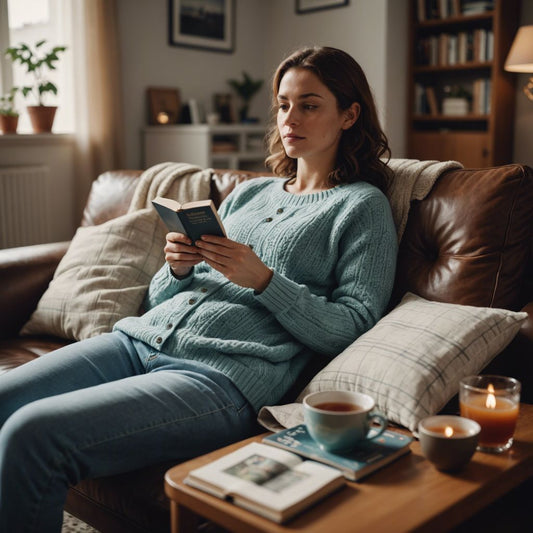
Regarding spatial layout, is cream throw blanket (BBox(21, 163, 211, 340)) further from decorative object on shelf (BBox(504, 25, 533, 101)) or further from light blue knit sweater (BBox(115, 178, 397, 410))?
decorative object on shelf (BBox(504, 25, 533, 101))

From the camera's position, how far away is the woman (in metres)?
1.10

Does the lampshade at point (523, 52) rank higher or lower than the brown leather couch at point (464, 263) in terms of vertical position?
A: higher

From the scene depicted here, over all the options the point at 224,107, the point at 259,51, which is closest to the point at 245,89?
the point at 224,107

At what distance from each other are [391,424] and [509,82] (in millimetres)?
3637

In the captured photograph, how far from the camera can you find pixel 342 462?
97cm

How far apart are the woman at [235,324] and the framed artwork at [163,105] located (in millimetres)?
2587

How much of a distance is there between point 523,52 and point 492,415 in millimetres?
3041

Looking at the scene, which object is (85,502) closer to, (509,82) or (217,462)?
(217,462)

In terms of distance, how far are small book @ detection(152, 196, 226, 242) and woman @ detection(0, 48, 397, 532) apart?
1.1 inches

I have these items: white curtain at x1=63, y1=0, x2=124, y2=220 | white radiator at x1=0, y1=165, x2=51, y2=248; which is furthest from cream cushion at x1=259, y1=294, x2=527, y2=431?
white curtain at x1=63, y1=0, x2=124, y2=220

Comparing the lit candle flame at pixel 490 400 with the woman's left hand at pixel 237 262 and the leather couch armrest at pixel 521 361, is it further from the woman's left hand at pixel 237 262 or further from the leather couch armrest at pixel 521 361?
the woman's left hand at pixel 237 262

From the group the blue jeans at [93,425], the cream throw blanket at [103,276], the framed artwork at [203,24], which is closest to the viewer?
the blue jeans at [93,425]

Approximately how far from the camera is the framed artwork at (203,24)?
4270 millimetres

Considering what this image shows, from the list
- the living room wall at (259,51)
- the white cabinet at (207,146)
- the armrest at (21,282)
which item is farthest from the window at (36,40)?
the armrest at (21,282)
